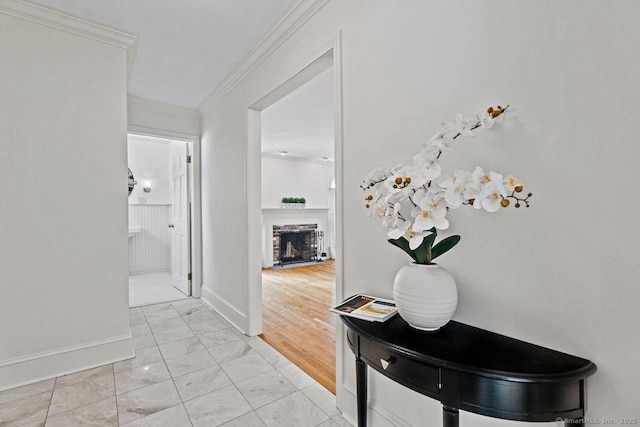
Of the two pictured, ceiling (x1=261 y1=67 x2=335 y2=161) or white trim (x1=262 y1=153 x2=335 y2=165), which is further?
white trim (x1=262 y1=153 x2=335 y2=165)

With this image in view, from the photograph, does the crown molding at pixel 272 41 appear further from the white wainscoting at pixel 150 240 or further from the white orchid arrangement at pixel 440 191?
the white wainscoting at pixel 150 240

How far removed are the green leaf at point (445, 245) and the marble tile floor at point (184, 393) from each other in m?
1.20

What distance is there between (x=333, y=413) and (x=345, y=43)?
2143 mm

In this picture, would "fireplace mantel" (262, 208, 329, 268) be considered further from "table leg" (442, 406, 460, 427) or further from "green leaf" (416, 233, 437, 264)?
"table leg" (442, 406, 460, 427)

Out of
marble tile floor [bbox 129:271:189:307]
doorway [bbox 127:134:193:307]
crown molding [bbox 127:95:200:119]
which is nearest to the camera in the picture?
crown molding [bbox 127:95:200:119]

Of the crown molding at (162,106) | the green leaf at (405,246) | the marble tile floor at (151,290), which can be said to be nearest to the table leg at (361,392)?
the green leaf at (405,246)

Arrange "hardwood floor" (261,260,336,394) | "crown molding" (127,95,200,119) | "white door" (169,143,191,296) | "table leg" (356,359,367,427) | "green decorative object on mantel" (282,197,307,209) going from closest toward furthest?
"table leg" (356,359,367,427) → "hardwood floor" (261,260,336,394) → "crown molding" (127,95,200,119) → "white door" (169,143,191,296) → "green decorative object on mantel" (282,197,307,209)

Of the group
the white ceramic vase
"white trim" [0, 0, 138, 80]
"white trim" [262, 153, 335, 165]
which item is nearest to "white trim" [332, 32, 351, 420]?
the white ceramic vase

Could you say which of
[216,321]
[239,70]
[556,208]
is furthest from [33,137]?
[556,208]

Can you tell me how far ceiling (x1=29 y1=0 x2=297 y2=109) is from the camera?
2039 millimetres

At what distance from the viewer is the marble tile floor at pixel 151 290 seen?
12.9ft

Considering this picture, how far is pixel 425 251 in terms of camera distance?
112 cm

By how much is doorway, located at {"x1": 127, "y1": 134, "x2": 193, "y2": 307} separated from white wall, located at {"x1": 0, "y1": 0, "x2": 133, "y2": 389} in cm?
206

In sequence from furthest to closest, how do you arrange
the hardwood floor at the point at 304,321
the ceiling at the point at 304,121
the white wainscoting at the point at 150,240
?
1. the white wainscoting at the point at 150,240
2. the ceiling at the point at 304,121
3. the hardwood floor at the point at 304,321
